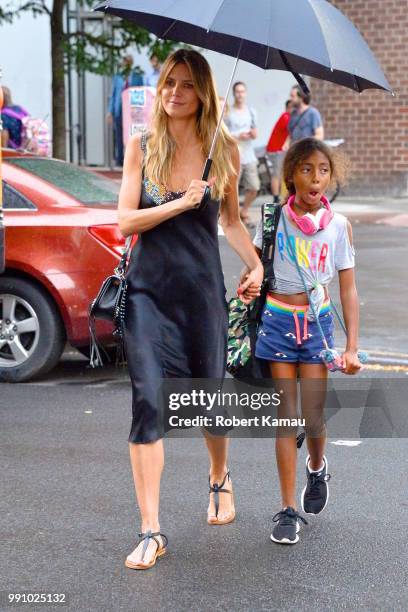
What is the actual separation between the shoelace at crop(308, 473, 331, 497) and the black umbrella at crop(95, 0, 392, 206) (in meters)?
1.39

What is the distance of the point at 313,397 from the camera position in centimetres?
466

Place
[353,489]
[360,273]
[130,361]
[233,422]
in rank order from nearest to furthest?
[130,361], [233,422], [353,489], [360,273]

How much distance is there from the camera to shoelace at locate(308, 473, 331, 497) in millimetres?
4867

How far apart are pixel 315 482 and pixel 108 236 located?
3052 millimetres

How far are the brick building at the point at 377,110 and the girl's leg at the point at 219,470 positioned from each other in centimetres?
1466

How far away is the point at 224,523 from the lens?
194 inches

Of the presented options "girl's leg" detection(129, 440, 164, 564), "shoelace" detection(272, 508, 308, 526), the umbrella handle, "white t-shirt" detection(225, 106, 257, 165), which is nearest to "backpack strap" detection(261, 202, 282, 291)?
the umbrella handle

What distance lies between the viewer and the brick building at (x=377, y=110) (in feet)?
63.1

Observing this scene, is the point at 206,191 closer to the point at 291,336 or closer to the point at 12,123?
the point at 291,336

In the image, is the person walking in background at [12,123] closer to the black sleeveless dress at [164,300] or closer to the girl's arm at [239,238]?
the girl's arm at [239,238]

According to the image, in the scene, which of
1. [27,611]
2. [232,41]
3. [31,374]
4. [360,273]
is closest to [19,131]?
[360,273]

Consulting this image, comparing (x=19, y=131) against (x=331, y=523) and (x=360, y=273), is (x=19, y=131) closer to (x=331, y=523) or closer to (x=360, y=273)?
(x=360, y=273)

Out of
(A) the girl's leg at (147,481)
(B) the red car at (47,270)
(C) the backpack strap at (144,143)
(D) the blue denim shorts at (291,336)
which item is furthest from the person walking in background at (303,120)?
(A) the girl's leg at (147,481)

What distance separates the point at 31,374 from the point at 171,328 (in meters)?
3.34
